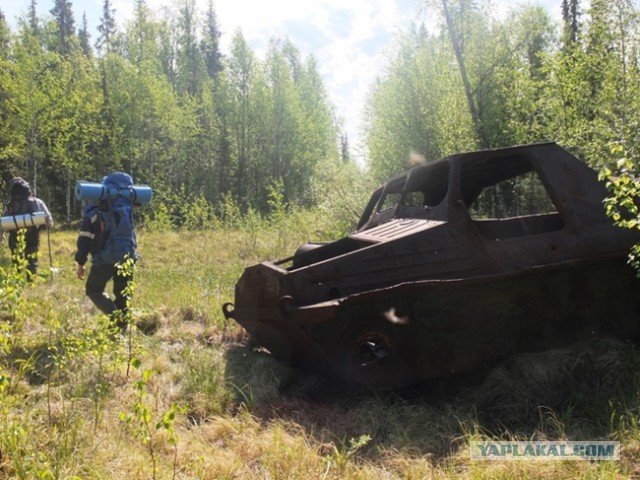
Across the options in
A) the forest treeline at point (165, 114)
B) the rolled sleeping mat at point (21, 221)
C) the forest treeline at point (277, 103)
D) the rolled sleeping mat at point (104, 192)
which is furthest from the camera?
the forest treeline at point (165, 114)

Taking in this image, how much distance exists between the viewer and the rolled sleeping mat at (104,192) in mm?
5020

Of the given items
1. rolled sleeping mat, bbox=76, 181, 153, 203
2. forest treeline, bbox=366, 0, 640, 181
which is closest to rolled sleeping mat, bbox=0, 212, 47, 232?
rolled sleeping mat, bbox=76, 181, 153, 203

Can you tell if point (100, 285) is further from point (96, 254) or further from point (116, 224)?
point (116, 224)

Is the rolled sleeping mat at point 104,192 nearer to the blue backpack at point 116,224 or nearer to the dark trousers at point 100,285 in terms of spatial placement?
the blue backpack at point 116,224

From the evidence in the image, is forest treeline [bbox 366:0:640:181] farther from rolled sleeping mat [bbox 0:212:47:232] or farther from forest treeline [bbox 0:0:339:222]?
rolled sleeping mat [bbox 0:212:47:232]

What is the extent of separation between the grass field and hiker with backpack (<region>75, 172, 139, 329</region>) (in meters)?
0.46

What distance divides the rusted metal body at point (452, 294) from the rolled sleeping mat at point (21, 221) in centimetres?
392

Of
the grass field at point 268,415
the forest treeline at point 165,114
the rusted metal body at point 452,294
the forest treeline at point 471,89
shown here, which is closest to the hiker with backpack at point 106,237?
the grass field at point 268,415

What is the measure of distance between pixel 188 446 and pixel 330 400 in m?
1.32

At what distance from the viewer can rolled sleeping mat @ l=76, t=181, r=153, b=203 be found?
16.5ft

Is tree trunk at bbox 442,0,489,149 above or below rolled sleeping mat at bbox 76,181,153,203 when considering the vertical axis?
above

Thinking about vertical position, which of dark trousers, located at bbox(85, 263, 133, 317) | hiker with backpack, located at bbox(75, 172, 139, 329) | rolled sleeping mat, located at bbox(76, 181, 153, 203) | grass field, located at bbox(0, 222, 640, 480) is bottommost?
grass field, located at bbox(0, 222, 640, 480)

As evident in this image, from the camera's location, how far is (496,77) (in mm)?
18422

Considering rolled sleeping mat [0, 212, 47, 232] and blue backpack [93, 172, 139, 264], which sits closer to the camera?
blue backpack [93, 172, 139, 264]
